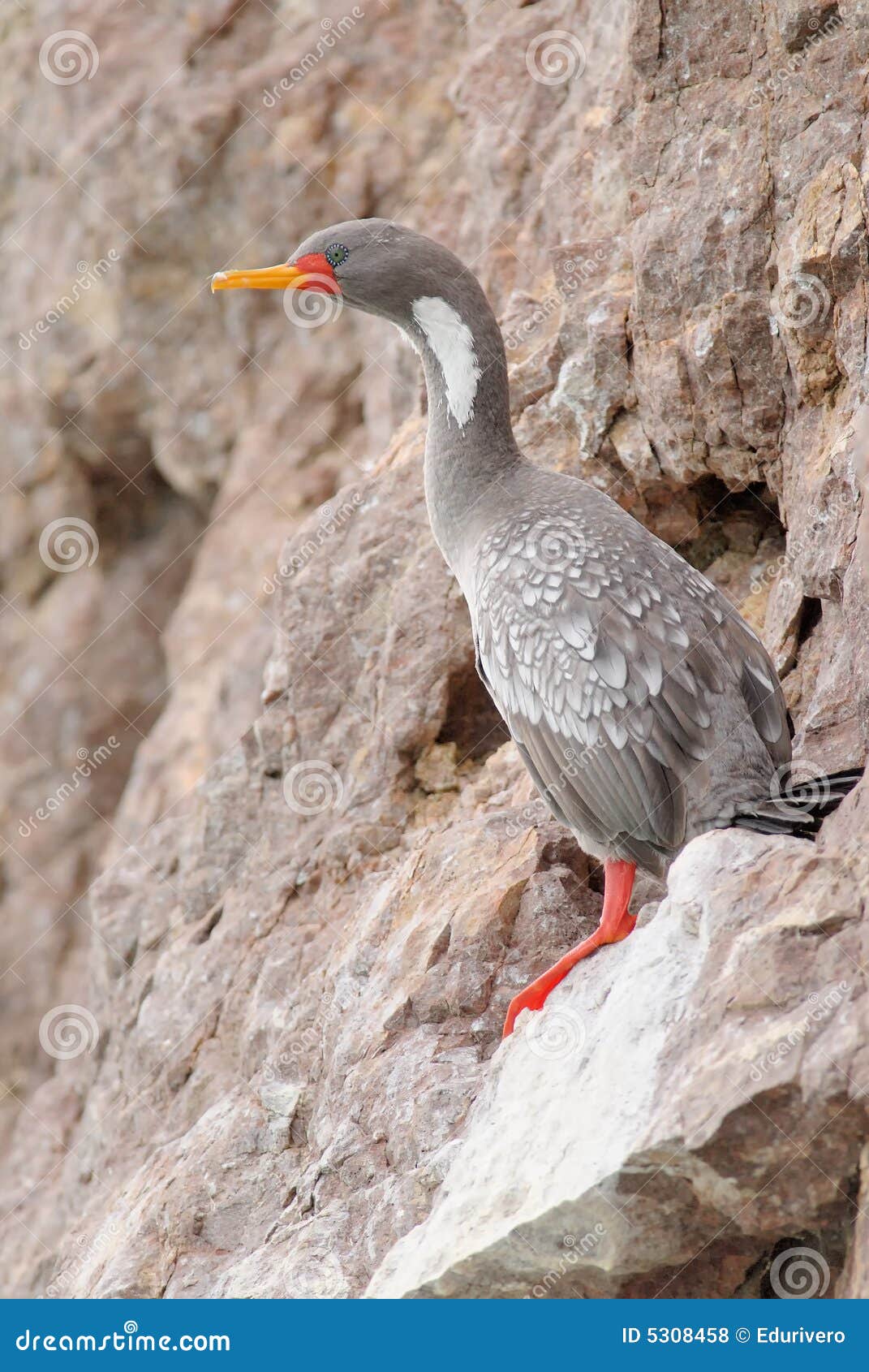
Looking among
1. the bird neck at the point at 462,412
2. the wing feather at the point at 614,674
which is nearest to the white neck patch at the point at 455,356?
the bird neck at the point at 462,412

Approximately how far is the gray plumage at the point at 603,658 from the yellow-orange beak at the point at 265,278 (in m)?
0.41

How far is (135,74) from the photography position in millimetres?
14773

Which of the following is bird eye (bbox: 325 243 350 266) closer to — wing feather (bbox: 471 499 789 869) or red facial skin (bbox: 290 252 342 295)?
red facial skin (bbox: 290 252 342 295)

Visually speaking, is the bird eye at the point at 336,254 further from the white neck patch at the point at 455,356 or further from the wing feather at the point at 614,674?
the wing feather at the point at 614,674

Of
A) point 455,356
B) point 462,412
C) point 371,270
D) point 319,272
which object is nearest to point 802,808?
point 462,412

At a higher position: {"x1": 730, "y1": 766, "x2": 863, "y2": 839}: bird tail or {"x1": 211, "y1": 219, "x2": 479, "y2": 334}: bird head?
{"x1": 211, "y1": 219, "x2": 479, "y2": 334}: bird head

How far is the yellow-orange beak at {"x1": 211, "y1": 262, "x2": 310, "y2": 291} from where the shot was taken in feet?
22.8

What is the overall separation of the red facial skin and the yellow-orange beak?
0.02 metres

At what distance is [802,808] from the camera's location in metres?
5.21

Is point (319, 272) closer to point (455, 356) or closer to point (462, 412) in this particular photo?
point (455, 356)

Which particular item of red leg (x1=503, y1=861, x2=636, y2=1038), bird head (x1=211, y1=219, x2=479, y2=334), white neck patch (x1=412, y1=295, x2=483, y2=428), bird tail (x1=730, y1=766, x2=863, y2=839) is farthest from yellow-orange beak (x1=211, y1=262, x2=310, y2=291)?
bird tail (x1=730, y1=766, x2=863, y2=839)

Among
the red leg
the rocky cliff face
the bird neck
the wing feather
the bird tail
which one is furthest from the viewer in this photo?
the bird neck

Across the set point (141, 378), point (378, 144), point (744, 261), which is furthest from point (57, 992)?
point (744, 261)

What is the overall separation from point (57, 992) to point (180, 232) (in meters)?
7.57
